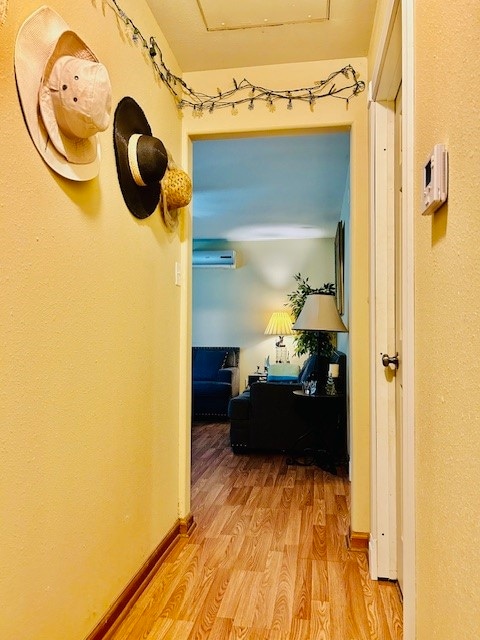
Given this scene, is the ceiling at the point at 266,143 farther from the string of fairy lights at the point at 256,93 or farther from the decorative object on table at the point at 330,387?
the decorative object on table at the point at 330,387

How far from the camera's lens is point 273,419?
12.5ft

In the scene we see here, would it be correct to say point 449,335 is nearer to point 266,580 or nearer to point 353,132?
point 266,580

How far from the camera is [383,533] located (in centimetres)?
185

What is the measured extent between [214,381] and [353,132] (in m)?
4.03

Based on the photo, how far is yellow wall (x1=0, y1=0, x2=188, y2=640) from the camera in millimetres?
1040

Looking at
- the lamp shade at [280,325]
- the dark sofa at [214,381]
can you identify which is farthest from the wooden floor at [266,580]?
the lamp shade at [280,325]

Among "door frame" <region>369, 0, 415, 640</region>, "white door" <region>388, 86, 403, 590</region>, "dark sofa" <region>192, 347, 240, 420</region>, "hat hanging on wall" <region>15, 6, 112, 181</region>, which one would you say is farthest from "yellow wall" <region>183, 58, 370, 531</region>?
"dark sofa" <region>192, 347, 240, 420</region>

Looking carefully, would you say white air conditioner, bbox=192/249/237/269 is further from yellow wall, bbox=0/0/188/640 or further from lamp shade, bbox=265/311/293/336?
yellow wall, bbox=0/0/188/640

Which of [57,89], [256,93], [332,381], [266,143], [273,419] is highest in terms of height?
[266,143]

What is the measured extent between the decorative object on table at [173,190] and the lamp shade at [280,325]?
4.05 m

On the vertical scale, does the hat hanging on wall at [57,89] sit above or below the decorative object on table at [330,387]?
above

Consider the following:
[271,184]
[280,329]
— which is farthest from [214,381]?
[271,184]

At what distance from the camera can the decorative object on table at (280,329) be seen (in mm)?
6012

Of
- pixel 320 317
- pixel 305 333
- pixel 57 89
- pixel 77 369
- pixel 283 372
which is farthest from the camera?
pixel 283 372
